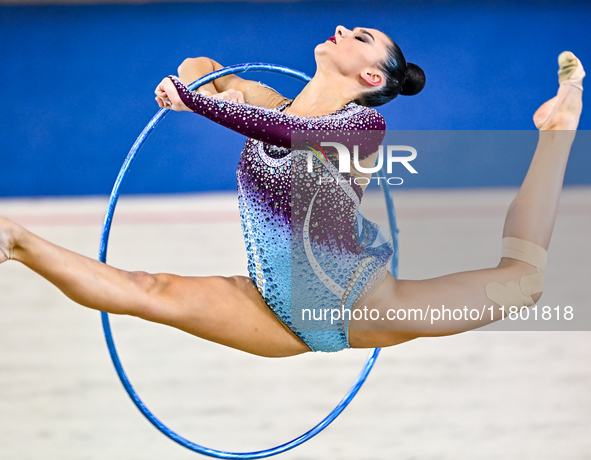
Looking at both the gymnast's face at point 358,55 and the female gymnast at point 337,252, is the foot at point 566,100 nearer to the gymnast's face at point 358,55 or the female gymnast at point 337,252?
the female gymnast at point 337,252

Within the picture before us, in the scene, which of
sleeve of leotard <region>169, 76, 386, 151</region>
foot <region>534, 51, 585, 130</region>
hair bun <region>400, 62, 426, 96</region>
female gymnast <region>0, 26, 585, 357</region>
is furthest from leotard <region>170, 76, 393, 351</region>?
foot <region>534, 51, 585, 130</region>

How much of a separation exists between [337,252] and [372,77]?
1.51ft

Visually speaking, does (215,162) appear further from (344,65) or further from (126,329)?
(344,65)

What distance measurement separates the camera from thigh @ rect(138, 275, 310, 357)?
63.7 inches

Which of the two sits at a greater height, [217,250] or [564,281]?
[217,250]

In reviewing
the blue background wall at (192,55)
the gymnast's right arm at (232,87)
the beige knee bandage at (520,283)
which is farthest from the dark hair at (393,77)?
the blue background wall at (192,55)

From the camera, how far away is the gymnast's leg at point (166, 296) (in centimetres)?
143

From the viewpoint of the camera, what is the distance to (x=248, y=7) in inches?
210

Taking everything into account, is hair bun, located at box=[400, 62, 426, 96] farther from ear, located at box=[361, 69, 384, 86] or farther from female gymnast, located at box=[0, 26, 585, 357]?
ear, located at box=[361, 69, 384, 86]

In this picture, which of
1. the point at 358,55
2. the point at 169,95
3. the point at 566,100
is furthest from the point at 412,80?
the point at 169,95

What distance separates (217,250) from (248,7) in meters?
2.08

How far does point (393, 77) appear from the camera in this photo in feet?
5.70

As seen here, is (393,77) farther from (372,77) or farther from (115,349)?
(115,349)

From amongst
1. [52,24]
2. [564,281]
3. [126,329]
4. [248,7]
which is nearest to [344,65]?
[126,329]
